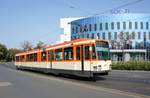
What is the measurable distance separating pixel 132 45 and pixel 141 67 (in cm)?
4655

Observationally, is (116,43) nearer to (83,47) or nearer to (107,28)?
(107,28)

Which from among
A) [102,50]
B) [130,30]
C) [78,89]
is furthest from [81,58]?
[130,30]

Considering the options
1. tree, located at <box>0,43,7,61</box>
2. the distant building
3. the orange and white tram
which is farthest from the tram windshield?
tree, located at <box>0,43,7,61</box>

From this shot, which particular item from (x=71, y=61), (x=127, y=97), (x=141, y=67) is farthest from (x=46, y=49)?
(x=127, y=97)

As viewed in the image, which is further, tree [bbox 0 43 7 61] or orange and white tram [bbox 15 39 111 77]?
tree [bbox 0 43 7 61]

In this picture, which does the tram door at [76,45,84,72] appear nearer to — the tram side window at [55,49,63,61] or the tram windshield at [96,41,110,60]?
the tram windshield at [96,41,110,60]

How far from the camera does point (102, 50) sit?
2175cm

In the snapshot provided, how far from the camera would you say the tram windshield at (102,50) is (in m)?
21.4

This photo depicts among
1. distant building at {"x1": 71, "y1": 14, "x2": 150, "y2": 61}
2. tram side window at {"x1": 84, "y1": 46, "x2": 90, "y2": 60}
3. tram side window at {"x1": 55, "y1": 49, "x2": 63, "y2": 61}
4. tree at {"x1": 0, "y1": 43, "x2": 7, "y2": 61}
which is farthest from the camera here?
tree at {"x1": 0, "y1": 43, "x2": 7, "y2": 61}

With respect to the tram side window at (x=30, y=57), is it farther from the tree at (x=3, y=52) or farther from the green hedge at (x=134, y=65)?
the tree at (x=3, y=52)

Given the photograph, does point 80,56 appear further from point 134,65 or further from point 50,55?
point 134,65

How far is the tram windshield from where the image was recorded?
21.4m

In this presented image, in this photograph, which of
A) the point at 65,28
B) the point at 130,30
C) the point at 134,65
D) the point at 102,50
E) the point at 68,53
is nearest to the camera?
the point at 102,50

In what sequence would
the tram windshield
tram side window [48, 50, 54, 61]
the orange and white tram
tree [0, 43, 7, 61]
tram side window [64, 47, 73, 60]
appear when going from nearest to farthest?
the orange and white tram → the tram windshield → tram side window [64, 47, 73, 60] → tram side window [48, 50, 54, 61] → tree [0, 43, 7, 61]
